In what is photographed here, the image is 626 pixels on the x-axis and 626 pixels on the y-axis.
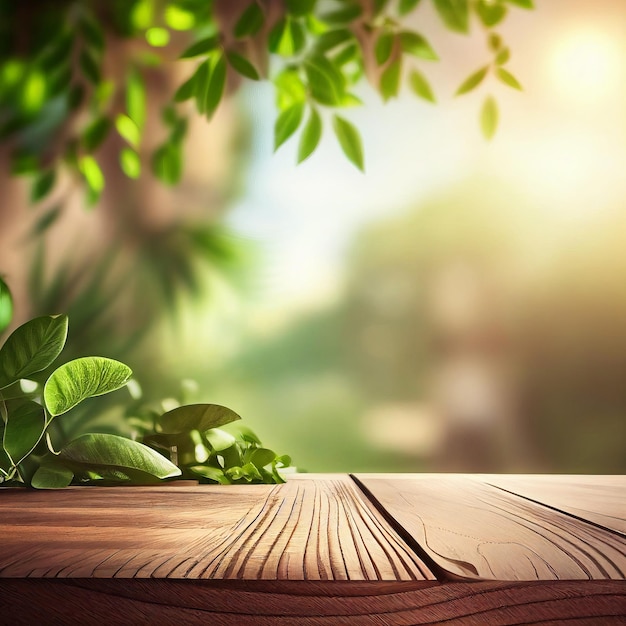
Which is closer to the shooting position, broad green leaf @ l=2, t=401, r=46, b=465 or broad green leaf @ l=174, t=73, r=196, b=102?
broad green leaf @ l=2, t=401, r=46, b=465

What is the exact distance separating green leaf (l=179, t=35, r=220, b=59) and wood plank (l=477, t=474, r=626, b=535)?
818mm

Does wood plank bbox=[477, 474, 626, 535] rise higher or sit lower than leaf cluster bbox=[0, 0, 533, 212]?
lower

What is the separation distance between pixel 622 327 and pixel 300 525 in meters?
0.76

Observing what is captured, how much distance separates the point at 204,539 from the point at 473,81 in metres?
0.90

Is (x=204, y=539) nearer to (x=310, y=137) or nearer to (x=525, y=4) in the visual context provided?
(x=310, y=137)

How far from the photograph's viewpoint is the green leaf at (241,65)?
991 mm

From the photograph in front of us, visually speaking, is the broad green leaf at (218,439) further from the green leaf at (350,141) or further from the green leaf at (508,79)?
the green leaf at (508,79)

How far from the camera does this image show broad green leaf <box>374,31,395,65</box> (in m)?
1.00

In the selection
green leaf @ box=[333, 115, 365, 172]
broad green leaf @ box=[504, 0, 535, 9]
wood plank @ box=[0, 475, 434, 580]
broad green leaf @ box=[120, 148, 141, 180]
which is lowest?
wood plank @ box=[0, 475, 434, 580]

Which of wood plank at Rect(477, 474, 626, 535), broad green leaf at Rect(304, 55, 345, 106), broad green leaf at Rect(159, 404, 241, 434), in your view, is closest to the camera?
wood plank at Rect(477, 474, 626, 535)

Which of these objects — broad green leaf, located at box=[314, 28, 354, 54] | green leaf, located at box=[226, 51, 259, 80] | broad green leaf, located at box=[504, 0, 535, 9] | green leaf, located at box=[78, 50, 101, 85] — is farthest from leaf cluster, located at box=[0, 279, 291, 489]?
broad green leaf, located at box=[504, 0, 535, 9]

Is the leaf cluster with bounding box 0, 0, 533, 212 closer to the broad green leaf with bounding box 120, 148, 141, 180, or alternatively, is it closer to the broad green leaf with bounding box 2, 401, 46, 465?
the broad green leaf with bounding box 120, 148, 141, 180

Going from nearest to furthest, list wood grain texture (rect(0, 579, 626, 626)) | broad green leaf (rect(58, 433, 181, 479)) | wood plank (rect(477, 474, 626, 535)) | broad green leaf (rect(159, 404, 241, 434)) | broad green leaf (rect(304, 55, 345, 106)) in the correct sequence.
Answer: wood grain texture (rect(0, 579, 626, 626))
wood plank (rect(477, 474, 626, 535))
broad green leaf (rect(58, 433, 181, 479))
broad green leaf (rect(159, 404, 241, 434))
broad green leaf (rect(304, 55, 345, 106))

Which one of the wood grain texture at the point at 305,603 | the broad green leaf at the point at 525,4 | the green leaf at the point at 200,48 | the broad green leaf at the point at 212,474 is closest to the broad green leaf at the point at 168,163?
the green leaf at the point at 200,48
